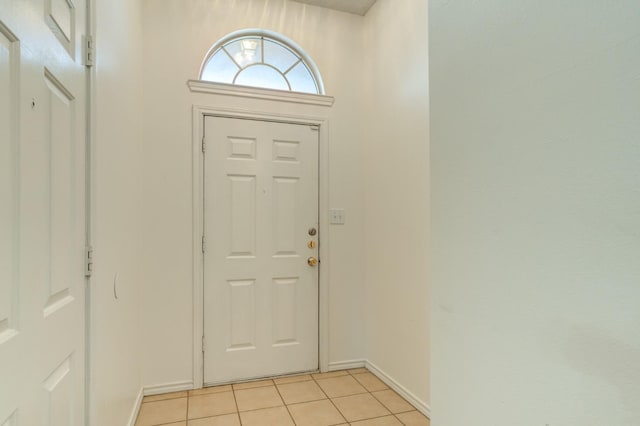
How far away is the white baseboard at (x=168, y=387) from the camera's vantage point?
2.47 meters

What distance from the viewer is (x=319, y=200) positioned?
292 centimetres

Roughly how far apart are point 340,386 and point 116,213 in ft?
6.34

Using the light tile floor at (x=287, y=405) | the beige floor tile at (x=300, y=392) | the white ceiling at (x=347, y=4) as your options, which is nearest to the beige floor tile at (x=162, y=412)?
the light tile floor at (x=287, y=405)

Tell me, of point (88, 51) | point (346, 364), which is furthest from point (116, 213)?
point (346, 364)

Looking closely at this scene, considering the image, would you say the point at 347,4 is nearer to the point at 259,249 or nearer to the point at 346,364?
the point at 259,249

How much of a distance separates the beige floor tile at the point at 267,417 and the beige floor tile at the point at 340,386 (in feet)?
1.27

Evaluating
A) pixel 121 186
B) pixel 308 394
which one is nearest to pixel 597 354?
pixel 121 186

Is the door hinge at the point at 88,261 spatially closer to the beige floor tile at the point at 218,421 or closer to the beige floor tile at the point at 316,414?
the beige floor tile at the point at 218,421

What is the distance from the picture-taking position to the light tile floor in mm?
2164

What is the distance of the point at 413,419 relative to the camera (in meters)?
2.20

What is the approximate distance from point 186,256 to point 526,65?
93.4 inches

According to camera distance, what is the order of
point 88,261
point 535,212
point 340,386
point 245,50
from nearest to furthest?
point 535,212
point 88,261
point 340,386
point 245,50

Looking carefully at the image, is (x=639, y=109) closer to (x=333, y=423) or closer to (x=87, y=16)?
(x=87, y=16)

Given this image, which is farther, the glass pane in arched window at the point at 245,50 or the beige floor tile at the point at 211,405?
the glass pane in arched window at the point at 245,50
